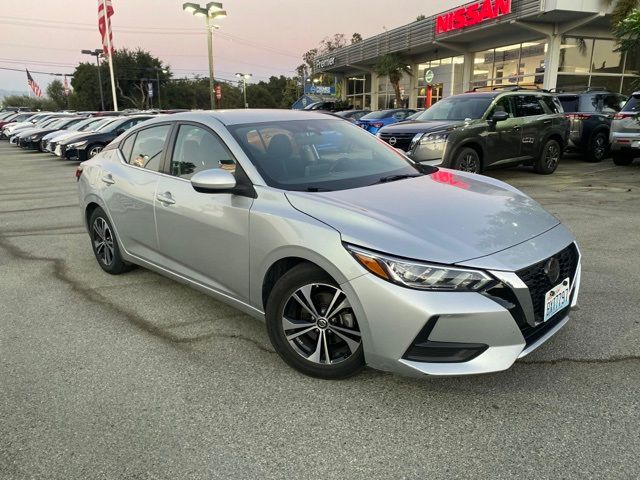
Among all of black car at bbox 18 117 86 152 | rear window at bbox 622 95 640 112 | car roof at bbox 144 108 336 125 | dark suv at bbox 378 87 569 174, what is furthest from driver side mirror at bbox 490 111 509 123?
black car at bbox 18 117 86 152

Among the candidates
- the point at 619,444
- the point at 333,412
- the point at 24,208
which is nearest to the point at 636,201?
the point at 619,444

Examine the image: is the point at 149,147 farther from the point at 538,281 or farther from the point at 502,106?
the point at 502,106

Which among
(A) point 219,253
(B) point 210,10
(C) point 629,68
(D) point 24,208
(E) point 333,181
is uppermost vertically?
(B) point 210,10

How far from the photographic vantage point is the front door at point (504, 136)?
1005 cm

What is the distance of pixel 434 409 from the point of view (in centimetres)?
279

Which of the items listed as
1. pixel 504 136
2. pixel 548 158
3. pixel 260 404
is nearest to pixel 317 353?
pixel 260 404

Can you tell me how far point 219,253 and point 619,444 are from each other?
8.34 ft

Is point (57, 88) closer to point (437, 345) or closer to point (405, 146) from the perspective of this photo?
point (405, 146)

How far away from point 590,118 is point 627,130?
1941 millimetres

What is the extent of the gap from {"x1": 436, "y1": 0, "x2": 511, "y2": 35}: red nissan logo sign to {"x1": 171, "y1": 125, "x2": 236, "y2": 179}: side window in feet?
64.5

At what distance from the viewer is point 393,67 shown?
99.3 feet

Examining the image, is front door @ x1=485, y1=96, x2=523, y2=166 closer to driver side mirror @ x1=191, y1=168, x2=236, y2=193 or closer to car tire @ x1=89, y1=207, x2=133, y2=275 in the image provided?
car tire @ x1=89, y1=207, x2=133, y2=275

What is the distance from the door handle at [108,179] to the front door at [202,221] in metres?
0.89

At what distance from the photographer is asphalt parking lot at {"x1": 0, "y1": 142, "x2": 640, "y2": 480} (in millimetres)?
2389
